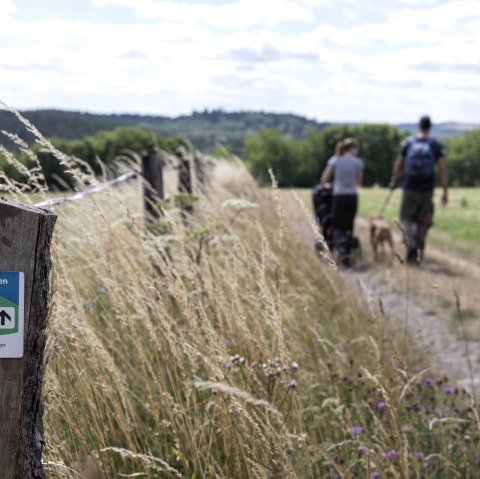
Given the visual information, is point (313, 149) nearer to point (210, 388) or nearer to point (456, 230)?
point (456, 230)

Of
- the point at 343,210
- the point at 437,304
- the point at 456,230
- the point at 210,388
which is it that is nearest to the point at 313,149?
the point at 456,230

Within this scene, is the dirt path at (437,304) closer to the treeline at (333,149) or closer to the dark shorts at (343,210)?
the dark shorts at (343,210)

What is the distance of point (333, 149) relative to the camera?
104688mm

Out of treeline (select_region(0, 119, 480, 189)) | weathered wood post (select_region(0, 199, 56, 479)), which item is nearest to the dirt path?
weathered wood post (select_region(0, 199, 56, 479))

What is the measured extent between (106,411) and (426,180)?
8315mm

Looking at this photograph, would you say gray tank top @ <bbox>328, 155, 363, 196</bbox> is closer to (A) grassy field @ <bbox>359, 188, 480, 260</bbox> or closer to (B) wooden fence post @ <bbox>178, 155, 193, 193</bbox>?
(A) grassy field @ <bbox>359, 188, 480, 260</bbox>

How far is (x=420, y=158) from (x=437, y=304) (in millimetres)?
2681

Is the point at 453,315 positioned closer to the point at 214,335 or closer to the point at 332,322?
the point at 332,322

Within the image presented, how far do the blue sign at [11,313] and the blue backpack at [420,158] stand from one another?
9097mm

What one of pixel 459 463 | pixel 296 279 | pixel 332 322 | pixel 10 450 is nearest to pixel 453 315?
pixel 296 279

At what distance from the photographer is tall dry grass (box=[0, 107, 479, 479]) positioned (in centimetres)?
259

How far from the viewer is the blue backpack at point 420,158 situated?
10.2 meters

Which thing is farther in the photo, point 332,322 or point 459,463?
point 332,322

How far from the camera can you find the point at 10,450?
1647 millimetres
